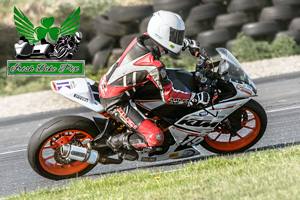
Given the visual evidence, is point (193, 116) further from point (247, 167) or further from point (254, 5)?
point (254, 5)

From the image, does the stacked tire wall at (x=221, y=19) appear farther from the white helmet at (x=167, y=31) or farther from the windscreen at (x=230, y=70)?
the white helmet at (x=167, y=31)

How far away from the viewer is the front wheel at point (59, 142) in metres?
5.53

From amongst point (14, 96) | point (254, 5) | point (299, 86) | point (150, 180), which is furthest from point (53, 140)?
point (254, 5)

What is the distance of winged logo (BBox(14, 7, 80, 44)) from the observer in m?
14.9

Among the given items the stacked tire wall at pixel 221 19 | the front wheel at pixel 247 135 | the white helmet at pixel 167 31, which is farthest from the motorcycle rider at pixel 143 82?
the stacked tire wall at pixel 221 19

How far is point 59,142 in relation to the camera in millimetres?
5742

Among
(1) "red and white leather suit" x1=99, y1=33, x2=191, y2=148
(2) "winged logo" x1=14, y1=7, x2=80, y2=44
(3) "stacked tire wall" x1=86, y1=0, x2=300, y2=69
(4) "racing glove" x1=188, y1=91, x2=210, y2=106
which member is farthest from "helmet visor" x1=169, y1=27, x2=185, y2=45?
(2) "winged logo" x1=14, y1=7, x2=80, y2=44

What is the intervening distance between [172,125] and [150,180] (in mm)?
782

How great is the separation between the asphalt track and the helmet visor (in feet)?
5.35

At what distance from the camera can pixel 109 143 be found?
18.5 feet

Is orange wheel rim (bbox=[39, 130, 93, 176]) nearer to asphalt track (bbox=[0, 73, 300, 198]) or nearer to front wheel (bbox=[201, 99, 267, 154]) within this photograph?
asphalt track (bbox=[0, 73, 300, 198])

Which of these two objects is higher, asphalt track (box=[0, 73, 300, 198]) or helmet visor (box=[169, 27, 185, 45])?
helmet visor (box=[169, 27, 185, 45])

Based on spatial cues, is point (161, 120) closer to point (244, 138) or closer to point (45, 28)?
point (244, 138)

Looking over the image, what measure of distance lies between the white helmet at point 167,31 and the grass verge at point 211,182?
1420mm
